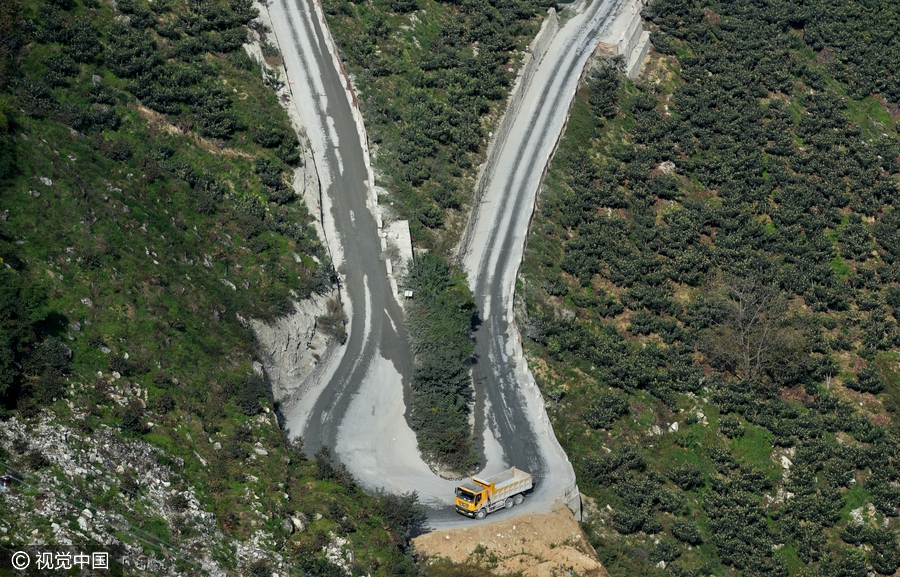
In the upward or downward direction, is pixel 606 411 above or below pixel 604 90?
below

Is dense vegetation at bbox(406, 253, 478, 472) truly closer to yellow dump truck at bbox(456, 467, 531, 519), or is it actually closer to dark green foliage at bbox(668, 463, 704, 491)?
yellow dump truck at bbox(456, 467, 531, 519)

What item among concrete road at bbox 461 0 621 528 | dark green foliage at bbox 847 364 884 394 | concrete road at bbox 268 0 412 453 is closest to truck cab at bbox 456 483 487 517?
concrete road at bbox 461 0 621 528

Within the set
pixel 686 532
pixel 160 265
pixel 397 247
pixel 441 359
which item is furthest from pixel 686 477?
pixel 160 265

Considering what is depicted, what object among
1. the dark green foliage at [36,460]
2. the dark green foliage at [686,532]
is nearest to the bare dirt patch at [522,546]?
the dark green foliage at [686,532]

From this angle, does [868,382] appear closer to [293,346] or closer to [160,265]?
[293,346]

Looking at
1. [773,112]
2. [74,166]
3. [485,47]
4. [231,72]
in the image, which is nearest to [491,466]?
[74,166]

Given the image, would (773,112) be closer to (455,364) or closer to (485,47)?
(485,47)
